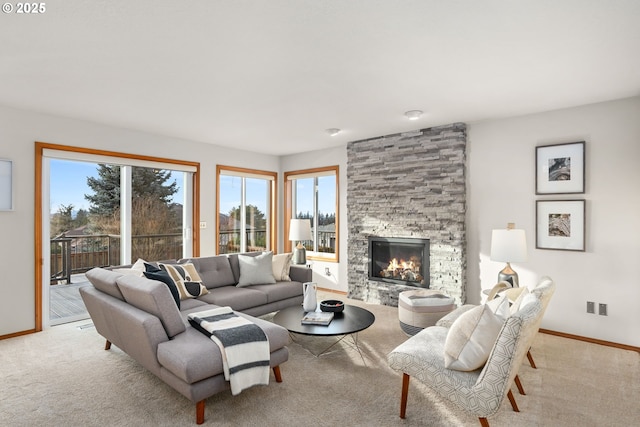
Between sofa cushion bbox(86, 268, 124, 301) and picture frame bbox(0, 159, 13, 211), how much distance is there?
1.51 m

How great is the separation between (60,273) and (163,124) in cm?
231

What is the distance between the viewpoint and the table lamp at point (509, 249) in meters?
3.54

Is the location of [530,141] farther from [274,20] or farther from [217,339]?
[217,339]

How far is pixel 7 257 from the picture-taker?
3783 millimetres

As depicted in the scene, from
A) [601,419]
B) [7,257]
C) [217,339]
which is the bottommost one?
[601,419]

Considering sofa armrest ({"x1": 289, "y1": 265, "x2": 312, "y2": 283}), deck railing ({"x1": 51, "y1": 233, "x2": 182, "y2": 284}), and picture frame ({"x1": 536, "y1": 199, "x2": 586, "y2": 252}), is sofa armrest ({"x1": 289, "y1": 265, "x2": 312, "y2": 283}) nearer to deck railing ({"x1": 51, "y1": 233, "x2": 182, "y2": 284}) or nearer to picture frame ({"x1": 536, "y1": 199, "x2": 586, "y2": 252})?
deck railing ({"x1": 51, "y1": 233, "x2": 182, "y2": 284})

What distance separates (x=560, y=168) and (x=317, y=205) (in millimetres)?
3673

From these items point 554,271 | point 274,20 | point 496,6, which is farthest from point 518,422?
point 274,20

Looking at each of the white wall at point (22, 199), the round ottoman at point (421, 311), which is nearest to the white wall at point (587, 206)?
the round ottoman at point (421, 311)

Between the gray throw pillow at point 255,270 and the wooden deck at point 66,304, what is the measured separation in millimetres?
1931

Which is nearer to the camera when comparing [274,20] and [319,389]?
[274,20]

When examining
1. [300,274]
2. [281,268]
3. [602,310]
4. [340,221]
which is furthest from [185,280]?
[602,310]

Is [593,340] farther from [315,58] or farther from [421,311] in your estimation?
[315,58]

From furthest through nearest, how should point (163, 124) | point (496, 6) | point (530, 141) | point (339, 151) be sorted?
point (339, 151) → point (163, 124) → point (530, 141) → point (496, 6)
